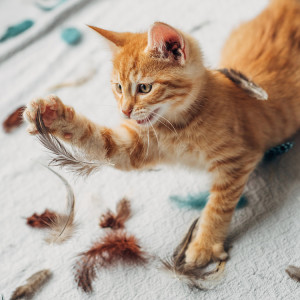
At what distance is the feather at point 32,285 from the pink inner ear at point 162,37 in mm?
729

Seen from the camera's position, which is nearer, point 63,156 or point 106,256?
point 63,156

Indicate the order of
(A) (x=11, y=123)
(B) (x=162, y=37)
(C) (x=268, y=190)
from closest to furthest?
(B) (x=162, y=37) → (C) (x=268, y=190) → (A) (x=11, y=123)

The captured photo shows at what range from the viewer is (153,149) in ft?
3.52

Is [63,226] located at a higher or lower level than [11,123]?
higher

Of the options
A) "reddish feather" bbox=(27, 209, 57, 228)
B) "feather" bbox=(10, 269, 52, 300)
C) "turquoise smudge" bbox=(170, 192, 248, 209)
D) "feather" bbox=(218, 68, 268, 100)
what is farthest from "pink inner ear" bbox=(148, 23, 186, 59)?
"feather" bbox=(10, 269, 52, 300)

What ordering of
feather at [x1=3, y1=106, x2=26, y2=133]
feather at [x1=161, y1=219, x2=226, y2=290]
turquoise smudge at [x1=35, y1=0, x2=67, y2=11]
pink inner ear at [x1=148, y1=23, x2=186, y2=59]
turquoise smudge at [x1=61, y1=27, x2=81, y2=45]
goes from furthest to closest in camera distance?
turquoise smudge at [x1=35, y1=0, x2=67, y2=11], turquoise smudge at [x1=61, y1=27, x2=81, y2=45], feather at [x1=3, y1=106, x2=26, y2=133], feather at [x1=161, y1=219, x2=226, y2=290], pink inner ear at [x1=148, y1=23, x2=186, y2=59]

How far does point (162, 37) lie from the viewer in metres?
0.88

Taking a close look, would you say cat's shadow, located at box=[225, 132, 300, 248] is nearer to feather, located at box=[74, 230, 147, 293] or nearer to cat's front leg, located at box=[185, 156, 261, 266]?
cat's front leg, located at box=[185, 156, 261, 266]

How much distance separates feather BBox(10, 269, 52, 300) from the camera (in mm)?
1007

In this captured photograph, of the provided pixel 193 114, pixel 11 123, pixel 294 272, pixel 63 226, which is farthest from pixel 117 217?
pixel 11 123

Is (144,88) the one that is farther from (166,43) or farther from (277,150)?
(277,150)

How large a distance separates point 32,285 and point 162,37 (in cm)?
79

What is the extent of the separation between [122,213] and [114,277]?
221mm

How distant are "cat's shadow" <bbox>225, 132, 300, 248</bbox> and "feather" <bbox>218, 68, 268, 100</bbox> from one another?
0.28 meters
